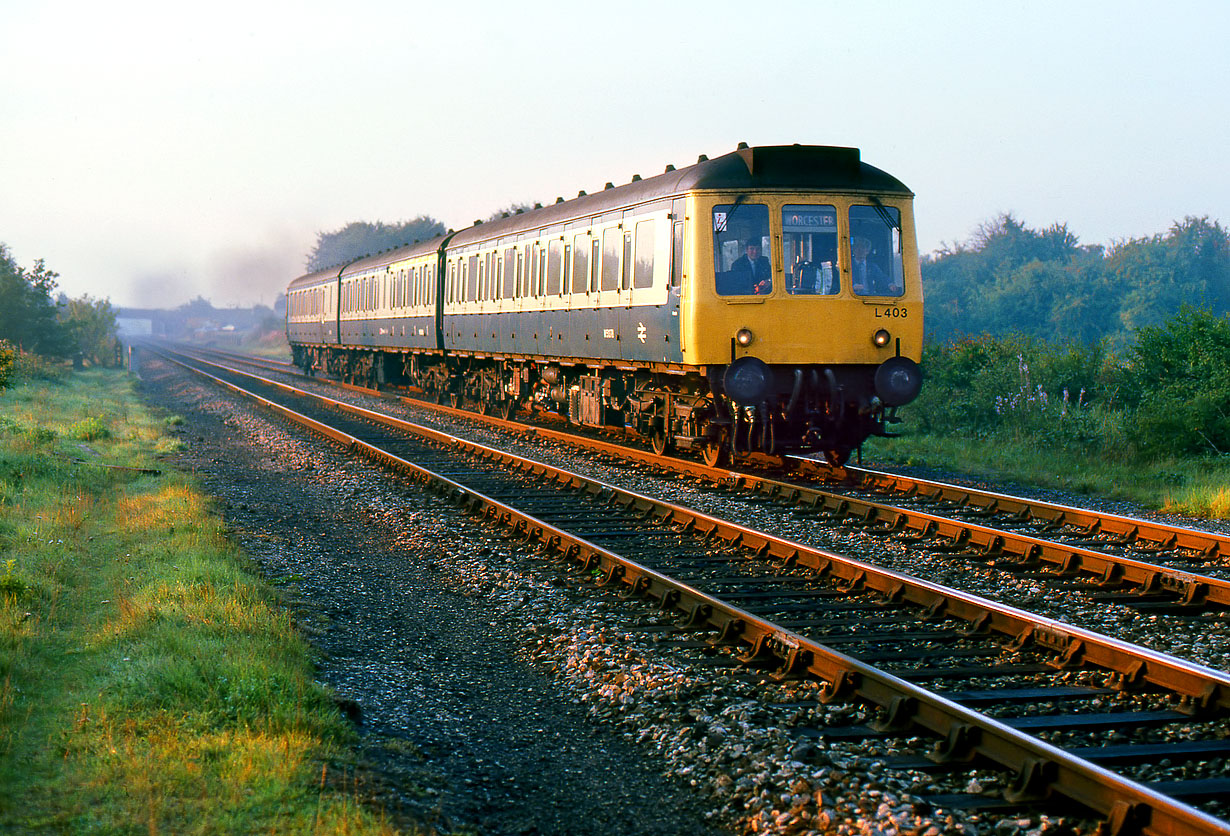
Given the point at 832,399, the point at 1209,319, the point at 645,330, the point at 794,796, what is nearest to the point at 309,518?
the point at 645,330

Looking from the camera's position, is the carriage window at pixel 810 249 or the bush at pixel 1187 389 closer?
the carriage window at pixel 810 249

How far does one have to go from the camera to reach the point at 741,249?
12.6 m

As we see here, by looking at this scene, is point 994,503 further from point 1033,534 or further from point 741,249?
point 741,249


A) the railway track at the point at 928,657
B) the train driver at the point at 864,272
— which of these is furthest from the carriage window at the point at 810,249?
the railway track at the point at 928,657

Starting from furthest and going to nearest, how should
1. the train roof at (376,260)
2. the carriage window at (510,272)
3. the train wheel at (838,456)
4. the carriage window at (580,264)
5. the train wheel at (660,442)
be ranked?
1. the train roof at (376,260)
2. the carriage window at (510,272)
3. the carriage window at (580,264)
4. the train wheel at (660,442)
5. the train wheel at (838,456)

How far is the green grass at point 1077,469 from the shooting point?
11711 mm

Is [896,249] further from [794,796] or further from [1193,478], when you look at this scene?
[794,796]

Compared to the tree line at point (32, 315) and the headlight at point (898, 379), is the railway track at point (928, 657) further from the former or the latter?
the tree line at point (32, 315)

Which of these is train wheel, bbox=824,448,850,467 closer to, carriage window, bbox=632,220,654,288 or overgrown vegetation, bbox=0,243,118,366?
carriage window, bbox=632,220,654,288

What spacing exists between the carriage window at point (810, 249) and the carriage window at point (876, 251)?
23 centimetres

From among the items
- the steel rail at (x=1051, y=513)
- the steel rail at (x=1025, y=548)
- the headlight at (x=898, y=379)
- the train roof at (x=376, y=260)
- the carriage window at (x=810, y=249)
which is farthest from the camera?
the train roof at (x=376, y=260)

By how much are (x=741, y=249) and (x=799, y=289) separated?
2.63ft

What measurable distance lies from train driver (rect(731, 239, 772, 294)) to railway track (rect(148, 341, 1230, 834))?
11.1 ft

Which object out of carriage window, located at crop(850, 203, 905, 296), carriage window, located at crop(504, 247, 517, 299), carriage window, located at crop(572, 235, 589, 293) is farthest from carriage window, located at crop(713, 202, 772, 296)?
carriage window, located at crop(504, 247, 517, 299)
